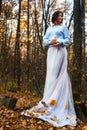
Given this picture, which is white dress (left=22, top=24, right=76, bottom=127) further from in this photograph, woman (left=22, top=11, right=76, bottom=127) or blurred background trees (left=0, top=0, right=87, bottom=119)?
blurred background trees (left=0, top=0, right=87, bottom=119)

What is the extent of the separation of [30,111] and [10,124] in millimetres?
620

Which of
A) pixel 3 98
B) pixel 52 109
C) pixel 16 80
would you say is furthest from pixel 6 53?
pixel 52 109

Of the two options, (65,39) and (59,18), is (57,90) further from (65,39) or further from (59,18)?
(59,18)

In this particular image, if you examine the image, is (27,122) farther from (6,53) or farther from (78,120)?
(6,53)

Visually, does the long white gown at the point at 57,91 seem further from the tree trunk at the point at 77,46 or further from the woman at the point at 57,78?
the tree trunk at the point at 77,46

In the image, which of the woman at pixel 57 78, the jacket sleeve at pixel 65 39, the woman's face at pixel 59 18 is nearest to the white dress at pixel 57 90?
the woman at pixel 57 78

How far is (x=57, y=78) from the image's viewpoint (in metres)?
6.86

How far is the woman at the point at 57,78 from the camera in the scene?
6702 millimetres

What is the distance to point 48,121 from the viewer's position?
630cm

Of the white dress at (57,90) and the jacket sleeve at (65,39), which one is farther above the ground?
the jacket sleeve at (65,39)

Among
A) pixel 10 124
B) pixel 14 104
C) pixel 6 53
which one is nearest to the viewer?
pixel 10 124

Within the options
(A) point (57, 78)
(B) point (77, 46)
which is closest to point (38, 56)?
(B) point (77, 46)

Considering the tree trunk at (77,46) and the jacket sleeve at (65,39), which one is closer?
the jacket sleeve at (65,39)

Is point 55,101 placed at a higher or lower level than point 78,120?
higher
